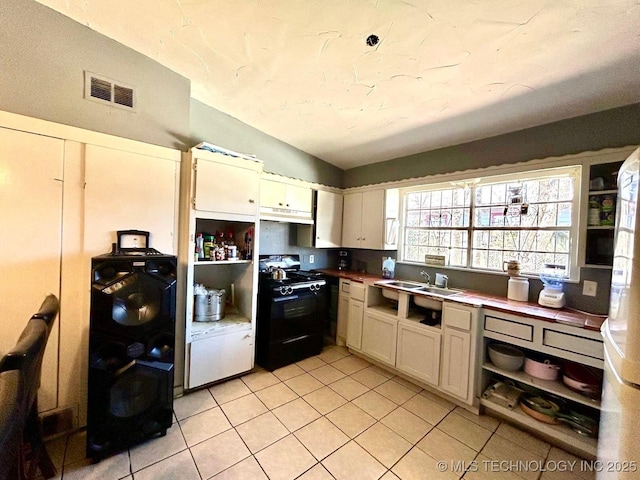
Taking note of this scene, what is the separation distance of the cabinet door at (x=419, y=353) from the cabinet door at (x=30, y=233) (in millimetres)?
2841

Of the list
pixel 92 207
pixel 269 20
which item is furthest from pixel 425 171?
pixel 92 207

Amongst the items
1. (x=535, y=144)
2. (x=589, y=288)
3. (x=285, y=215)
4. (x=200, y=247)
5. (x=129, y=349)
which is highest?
(x=535, y=144)

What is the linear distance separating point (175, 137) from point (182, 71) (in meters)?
0.54

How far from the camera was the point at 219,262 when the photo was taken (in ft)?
8.02

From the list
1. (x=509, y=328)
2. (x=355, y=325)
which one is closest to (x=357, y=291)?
(x=355, y=325)

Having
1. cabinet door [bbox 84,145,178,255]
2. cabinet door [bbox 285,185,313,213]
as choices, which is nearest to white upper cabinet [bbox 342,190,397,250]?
cabinet door [bbox 285,185,313,213]

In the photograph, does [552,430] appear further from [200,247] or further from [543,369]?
[200,247]

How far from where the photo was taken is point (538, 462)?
5.58ft

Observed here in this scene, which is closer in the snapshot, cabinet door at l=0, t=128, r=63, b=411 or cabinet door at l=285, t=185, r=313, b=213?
cabinet door at l=0, t=128, r=63, b=411

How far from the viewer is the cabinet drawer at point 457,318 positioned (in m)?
2.17

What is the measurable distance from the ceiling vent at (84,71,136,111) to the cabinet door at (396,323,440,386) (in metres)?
3.17

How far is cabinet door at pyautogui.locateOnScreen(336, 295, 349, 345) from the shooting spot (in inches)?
130

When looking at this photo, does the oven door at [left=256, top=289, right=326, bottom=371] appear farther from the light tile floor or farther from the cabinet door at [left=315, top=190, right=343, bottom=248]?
the cabinet door at [left=315, top=190, right=343, bottom=248]

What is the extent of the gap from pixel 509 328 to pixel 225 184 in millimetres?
2727
